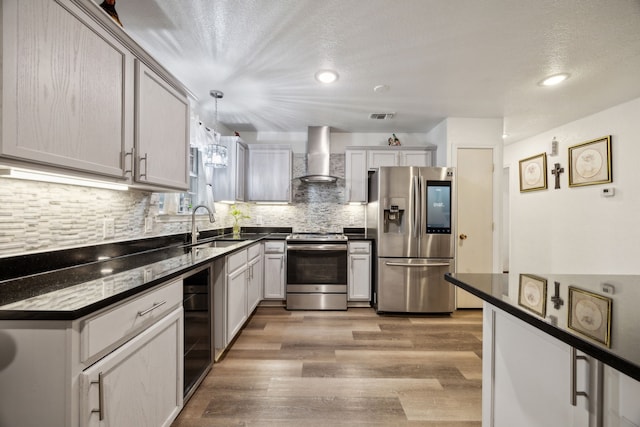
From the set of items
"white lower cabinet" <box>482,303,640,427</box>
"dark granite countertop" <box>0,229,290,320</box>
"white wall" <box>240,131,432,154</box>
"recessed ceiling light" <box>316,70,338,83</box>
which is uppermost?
"recessed ceiling light" <box>316,70,338,83</box>

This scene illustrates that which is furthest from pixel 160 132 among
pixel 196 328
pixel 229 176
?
pixel 229 176

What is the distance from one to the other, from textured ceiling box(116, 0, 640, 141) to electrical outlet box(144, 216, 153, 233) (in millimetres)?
1300

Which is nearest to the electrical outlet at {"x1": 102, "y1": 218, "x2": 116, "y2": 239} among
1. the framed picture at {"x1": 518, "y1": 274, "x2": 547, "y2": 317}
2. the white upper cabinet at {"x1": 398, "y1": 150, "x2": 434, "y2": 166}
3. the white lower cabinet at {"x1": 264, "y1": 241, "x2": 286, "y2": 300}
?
the white lower cabinet at {"x1": 264, "y1": 241, "x2": 286, "y2": 300}

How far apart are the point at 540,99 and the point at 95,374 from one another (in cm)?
416

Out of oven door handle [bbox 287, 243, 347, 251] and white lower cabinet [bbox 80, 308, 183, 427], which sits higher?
oven door handle [bbox 287, 243, 347, 251]

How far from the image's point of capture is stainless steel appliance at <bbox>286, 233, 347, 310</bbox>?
3.29 m

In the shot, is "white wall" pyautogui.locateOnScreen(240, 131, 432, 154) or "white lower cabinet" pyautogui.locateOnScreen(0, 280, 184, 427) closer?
"white lower cabinet" pyautogui.locateOnScreen(0, 280, 184, 427)

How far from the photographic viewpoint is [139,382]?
113 centimetres

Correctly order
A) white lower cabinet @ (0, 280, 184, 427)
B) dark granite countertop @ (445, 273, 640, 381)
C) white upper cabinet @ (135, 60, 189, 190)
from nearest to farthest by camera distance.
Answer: dark granite countertop @ (445, 273, 640, 381) < white lower cabinet @ (0, 280, 184, 427) < white upper cabinet @ (135, 60, 189, 190)

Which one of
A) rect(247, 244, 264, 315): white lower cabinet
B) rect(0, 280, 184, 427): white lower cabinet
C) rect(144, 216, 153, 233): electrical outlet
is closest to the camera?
rect(0, 280, 184, 427): white lower cabinet

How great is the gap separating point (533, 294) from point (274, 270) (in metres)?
2.88

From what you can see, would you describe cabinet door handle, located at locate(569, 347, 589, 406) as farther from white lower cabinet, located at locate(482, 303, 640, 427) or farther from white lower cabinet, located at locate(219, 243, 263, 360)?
white lower cabinet, located at locate(219, 243, 263, 360)

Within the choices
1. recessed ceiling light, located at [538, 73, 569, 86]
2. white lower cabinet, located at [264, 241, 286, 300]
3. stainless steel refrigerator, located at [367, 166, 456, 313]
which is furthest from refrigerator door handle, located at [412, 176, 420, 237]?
white lower cabinet, located at [264, 241, 286, 300]

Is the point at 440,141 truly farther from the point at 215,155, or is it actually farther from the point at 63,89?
the point at 63,89
